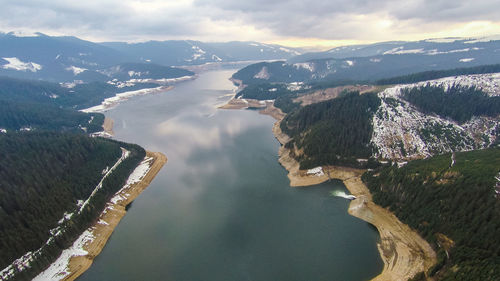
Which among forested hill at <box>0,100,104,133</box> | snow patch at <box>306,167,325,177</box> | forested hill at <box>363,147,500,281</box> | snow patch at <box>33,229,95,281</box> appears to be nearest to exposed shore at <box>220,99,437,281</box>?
snow patch at <box>306,167,325,177</box>

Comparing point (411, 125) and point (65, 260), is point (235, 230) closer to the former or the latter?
point (65, 260)

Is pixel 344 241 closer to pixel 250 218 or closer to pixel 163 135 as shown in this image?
pixel 250 218

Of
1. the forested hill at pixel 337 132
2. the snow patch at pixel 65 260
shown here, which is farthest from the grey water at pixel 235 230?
the forested hill at pixel 337 132

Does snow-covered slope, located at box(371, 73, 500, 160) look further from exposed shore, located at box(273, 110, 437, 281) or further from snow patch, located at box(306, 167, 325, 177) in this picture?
snow patch, located at box(306, 167, 325, 177)

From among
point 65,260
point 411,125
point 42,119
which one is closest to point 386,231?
point 411,125

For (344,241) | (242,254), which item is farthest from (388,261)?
(242,254)

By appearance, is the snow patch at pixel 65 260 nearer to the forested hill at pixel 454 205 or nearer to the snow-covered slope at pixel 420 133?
the forested hill at pixel 454 205
